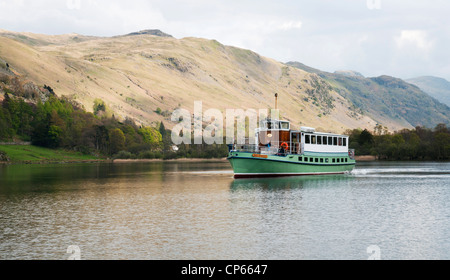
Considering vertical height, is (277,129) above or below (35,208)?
above

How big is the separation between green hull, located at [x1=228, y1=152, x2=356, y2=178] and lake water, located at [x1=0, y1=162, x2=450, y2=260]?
60.4 feet

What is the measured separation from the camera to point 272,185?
68.1m

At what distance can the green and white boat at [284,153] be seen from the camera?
260 ft

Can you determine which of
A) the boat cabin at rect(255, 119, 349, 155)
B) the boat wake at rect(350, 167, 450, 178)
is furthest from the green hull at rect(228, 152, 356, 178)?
the boat wake at rect(350, 167, 450, 178)

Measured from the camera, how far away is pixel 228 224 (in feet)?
120

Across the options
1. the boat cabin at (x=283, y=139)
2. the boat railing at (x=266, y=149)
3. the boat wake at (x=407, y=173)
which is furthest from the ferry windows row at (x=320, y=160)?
the boat railing at (x=266, y=149)

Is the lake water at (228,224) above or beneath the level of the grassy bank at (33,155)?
beneath

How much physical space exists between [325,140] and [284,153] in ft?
39.6

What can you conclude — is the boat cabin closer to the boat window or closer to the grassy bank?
the boat window

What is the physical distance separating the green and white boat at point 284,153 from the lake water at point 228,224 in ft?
61.4

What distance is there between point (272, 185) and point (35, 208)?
34.4m

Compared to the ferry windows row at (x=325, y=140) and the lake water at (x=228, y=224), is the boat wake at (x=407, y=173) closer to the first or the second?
the ferry windows row at (x=325, y=140)
